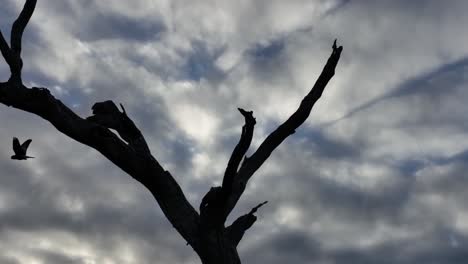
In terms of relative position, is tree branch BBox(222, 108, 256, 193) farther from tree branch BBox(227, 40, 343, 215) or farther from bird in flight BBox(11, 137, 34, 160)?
bird in flight BBox(11, 137, 34, 160)

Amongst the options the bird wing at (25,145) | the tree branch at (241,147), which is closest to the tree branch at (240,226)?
the tree branch at (241,147)

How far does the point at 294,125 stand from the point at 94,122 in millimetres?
4398

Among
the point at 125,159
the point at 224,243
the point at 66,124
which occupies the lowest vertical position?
Answer: the point at 224,243

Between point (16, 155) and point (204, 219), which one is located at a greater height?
point (16, 155)

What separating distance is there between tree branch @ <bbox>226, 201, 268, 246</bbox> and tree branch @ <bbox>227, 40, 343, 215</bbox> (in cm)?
47

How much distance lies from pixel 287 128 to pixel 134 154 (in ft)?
11.2

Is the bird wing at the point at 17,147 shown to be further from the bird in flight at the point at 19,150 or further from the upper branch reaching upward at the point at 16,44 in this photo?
the upper branch reaching upward at the point at 16,44

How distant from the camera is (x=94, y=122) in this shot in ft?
37.5

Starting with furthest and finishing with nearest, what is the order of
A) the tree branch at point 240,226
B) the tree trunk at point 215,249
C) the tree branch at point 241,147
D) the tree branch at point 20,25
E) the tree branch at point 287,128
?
the tree branch at point 287,128 < the tree branch at point 240,226 < the tree branch at point 20,25 < the tree trunk at point 215,249 < the tree branch at point 241,147

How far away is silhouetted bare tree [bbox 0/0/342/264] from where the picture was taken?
10719 mm

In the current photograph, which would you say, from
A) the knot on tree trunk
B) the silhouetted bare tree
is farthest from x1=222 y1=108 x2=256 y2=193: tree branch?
the knot on tree trunk

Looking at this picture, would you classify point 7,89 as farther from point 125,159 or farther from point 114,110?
point 125,159

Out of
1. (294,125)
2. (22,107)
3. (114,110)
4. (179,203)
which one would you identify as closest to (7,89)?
(22,107)

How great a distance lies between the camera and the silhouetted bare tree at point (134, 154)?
10.7 metres
